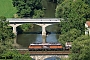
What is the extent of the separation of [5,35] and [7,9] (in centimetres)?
2949

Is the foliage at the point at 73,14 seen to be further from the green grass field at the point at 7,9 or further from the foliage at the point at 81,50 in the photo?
the foliage at the point at 81,50

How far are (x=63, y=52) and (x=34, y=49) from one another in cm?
704

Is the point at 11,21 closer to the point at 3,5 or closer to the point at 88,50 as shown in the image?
the point at 3,5

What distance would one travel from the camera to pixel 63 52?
271 feet

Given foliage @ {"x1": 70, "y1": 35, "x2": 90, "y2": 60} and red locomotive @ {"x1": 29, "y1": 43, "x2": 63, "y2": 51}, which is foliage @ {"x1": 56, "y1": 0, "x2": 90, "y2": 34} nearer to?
red locomotive @ {"x1": 29, "y1": 43, "x2": 63, "y2": 51}

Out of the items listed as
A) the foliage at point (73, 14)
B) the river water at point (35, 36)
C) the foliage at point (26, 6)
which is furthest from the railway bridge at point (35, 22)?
the foliage at point (26, 6)

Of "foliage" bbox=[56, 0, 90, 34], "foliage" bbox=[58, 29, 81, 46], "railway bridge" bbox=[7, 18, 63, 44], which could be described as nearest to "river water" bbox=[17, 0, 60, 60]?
"railway bridge" bbox=[7, 18, 63, 44]

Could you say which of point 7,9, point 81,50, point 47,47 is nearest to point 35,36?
point 47,47

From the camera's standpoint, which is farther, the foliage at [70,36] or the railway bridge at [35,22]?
the railway bridge at [35,22]

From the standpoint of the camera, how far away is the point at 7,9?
12075 centimetres

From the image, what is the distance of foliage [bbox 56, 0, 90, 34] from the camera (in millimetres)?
96250

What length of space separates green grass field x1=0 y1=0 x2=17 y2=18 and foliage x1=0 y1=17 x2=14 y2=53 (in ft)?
53.8

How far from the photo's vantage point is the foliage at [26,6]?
372 ft

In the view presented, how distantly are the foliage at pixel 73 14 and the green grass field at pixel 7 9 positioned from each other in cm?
1535
